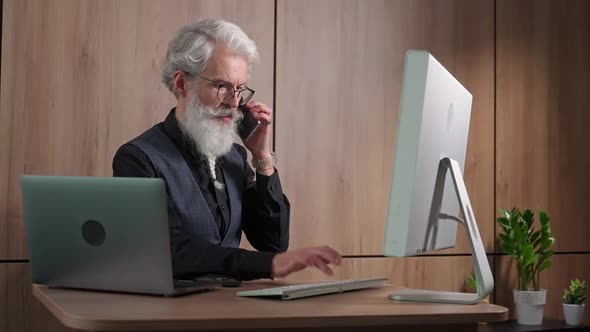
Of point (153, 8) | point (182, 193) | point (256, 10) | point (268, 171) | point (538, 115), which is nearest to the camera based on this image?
point (182, 193)

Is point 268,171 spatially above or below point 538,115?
below

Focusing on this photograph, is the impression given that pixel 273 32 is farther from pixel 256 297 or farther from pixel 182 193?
pixel 256 297

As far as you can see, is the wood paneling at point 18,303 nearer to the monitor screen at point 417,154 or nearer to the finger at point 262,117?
the finger at point 262,117

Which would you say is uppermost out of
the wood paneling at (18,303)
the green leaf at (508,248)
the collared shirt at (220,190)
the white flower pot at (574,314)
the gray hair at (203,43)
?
the gray hair at (203,43)

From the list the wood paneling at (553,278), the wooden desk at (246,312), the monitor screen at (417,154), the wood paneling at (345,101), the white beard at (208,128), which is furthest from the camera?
the wood paneling at (553,278)

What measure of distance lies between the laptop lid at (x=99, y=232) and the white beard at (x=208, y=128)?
3.03ft

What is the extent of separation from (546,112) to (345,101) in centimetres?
139

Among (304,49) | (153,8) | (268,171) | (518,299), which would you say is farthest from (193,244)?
(518,299)

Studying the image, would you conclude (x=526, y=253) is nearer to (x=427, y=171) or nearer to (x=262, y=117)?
(x=262, y=117)

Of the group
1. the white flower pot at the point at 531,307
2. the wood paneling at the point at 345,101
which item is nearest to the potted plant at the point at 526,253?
the white flower pot at the point at 531,307

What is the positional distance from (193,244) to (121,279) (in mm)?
446

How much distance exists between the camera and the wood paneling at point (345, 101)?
13.2ft

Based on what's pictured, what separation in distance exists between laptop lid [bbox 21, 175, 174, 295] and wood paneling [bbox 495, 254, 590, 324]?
3.01 m

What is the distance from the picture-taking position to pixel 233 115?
122 inches
